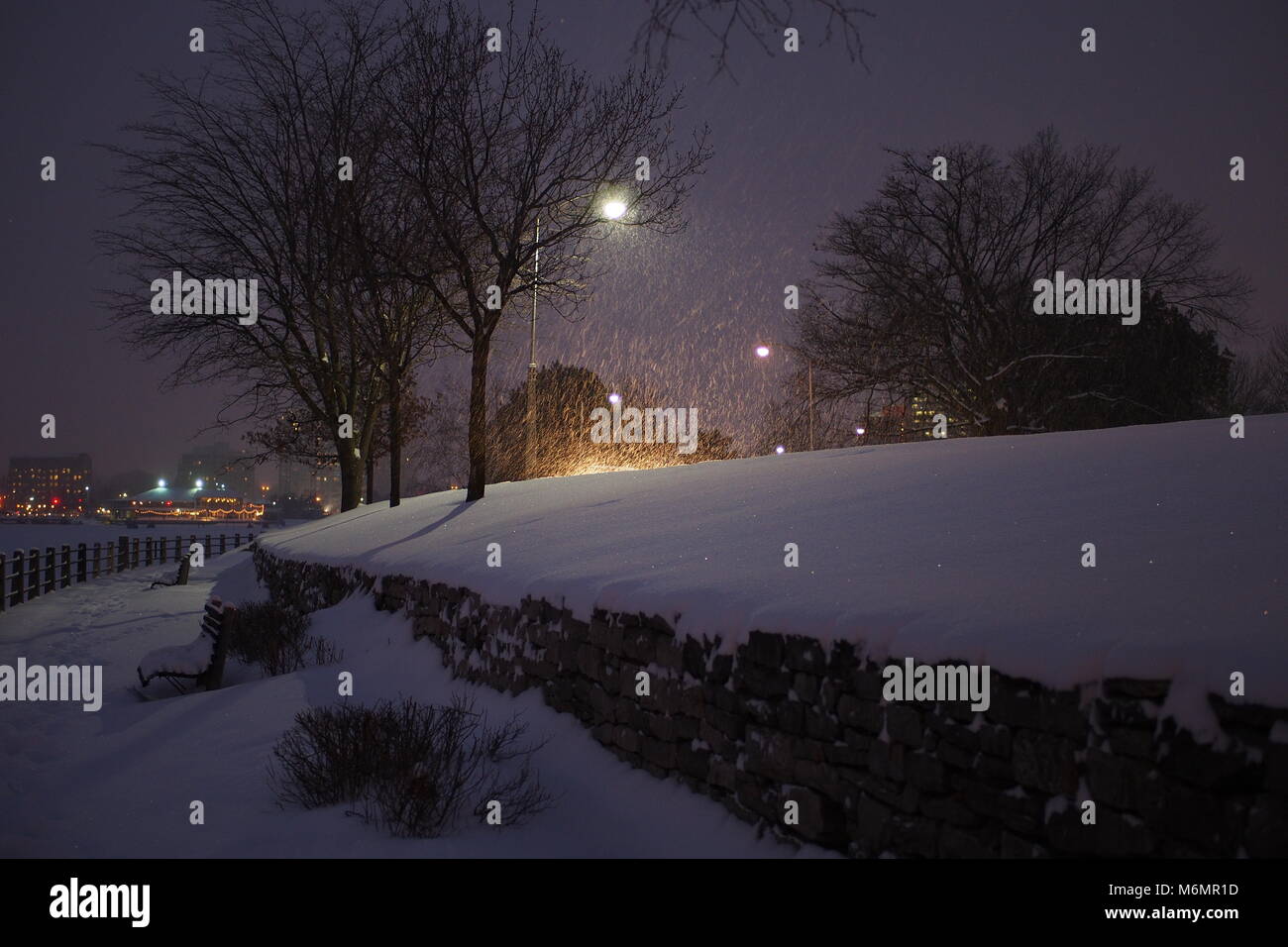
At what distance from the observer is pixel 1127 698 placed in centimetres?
325

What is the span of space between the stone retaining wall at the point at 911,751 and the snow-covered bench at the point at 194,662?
14.9 ft

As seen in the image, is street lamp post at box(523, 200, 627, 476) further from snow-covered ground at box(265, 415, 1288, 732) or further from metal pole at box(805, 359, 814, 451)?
metal pole at box(805, 359, 814, 451)

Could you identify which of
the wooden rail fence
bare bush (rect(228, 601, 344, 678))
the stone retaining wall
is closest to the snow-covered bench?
bare bush (rect(228, 601, 344, 678))

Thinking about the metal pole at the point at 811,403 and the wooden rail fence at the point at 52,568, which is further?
the metal pole at the point at 811,403

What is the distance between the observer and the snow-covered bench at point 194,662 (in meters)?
9.30

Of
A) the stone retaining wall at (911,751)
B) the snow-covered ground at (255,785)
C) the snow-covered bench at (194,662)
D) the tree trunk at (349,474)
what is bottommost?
the snow-covered ground at (255,785)

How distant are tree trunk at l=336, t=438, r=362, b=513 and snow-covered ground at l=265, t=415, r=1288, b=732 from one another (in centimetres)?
1598

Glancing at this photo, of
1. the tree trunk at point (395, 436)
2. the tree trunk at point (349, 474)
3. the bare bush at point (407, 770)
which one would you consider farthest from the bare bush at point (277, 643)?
the tree trunk at point (349, 474)

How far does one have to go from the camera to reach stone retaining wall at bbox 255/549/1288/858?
3039mm

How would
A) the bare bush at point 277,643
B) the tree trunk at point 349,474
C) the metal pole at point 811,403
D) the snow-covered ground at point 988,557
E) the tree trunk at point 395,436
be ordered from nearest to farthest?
the snow-covered ground at point 988,557 → the bare bush at point 277,643 → the tree trunk at point 395,436 → the metal pole at point 811,403 → the tree trunk at point 349,474

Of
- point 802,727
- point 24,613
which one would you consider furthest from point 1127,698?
point 24,613

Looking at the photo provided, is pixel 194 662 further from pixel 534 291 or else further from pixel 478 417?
pixel 534 291

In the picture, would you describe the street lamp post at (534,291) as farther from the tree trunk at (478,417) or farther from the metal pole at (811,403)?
the metal pole at (811,403)
